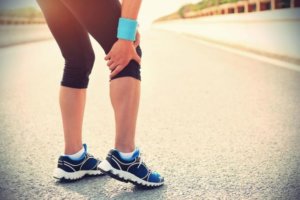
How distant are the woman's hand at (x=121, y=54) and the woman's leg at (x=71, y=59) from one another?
36 cm

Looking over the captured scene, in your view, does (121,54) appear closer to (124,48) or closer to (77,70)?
(124,48)

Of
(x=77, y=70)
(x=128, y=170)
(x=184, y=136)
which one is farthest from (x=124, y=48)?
(x=184, y=136)

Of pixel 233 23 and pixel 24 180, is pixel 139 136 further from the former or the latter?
pixel 233 23

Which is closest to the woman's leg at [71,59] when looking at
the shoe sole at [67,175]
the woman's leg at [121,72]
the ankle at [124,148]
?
the shoe sole at [67,175]

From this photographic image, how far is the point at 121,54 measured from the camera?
6.11 feet

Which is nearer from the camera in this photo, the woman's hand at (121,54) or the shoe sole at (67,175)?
the woman's hand at (121,54)

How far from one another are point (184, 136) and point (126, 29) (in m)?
1.50

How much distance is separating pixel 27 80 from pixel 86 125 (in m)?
3.21

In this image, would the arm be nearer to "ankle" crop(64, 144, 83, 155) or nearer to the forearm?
the forearm

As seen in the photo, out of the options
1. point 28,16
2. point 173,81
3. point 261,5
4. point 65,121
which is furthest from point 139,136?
point 28,16

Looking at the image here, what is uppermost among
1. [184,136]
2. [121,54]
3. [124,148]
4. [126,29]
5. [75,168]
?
[126,29]

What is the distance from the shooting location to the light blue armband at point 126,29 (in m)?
1.84

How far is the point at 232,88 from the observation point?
17.6ft

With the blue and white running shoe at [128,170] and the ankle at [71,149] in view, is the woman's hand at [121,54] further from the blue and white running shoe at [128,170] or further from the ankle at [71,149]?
the ankle at [71,149]
